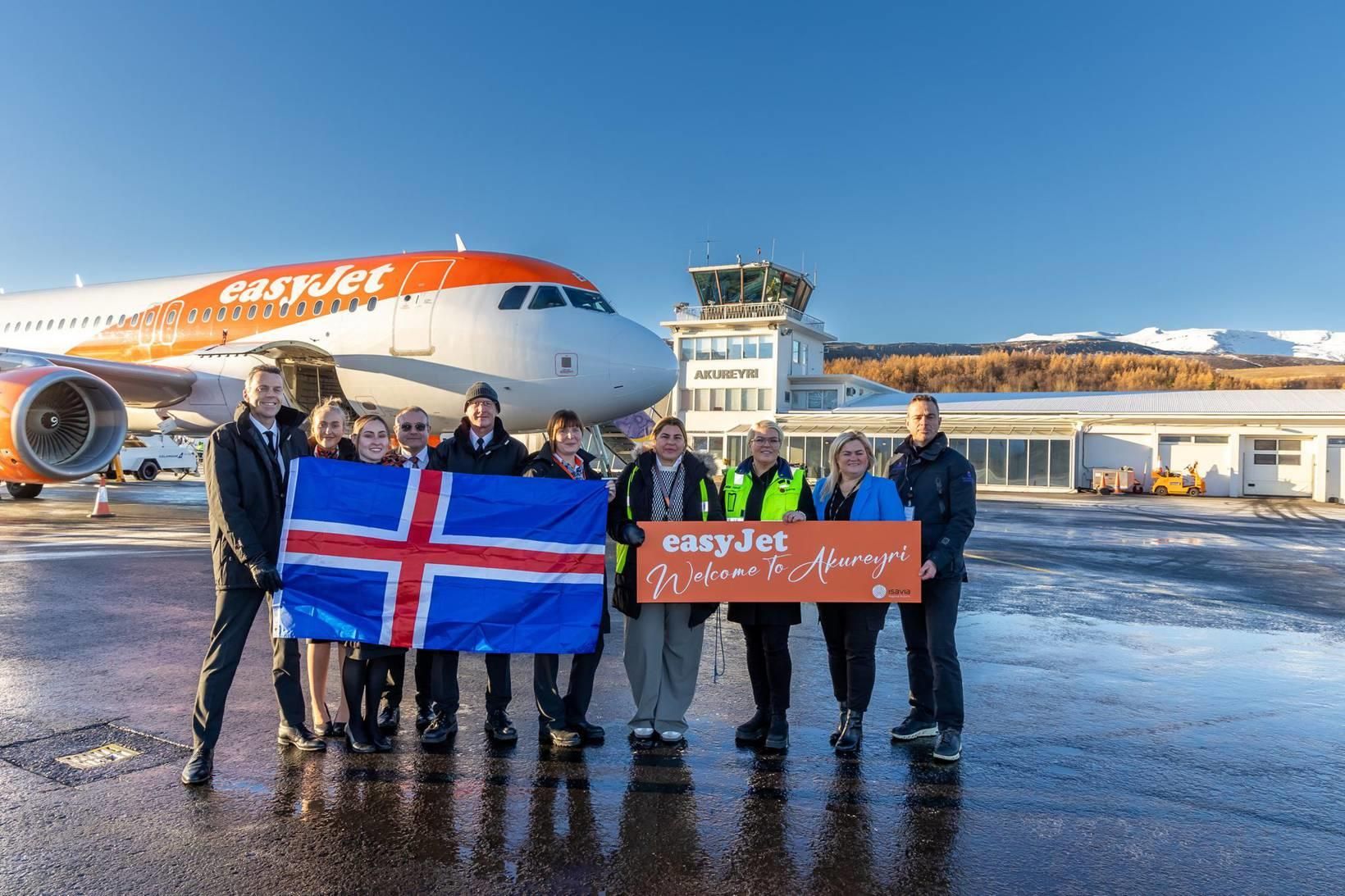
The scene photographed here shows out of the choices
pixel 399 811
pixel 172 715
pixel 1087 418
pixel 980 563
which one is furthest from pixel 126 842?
pixel 1087 418

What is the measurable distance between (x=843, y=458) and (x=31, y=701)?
4.90m

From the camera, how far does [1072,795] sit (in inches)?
157

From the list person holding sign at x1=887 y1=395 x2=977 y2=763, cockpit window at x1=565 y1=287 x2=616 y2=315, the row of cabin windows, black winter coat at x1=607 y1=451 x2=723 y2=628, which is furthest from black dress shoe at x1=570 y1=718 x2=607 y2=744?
the row of cabin windows

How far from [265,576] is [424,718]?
126cm

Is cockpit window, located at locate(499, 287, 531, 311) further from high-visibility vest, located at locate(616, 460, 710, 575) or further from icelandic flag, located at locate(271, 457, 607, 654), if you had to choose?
high-visibility vest, located at locate(616, 460, 710, 575)

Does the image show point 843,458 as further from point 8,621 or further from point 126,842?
point 8,621

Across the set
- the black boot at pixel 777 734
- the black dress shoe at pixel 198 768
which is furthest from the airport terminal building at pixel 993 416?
the black dress shoe at pixel 198 768

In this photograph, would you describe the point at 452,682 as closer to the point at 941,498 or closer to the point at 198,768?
the point at 198,768

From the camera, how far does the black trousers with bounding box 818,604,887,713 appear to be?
4.65 meters

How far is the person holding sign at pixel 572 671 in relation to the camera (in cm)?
462

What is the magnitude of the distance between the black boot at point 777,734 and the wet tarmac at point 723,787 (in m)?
0.07

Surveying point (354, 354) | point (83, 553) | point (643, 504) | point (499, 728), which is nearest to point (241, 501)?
point (499, 728)

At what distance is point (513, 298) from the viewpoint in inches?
559

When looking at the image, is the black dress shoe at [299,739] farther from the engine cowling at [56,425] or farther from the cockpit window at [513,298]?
the engine cowling at [56,425]
